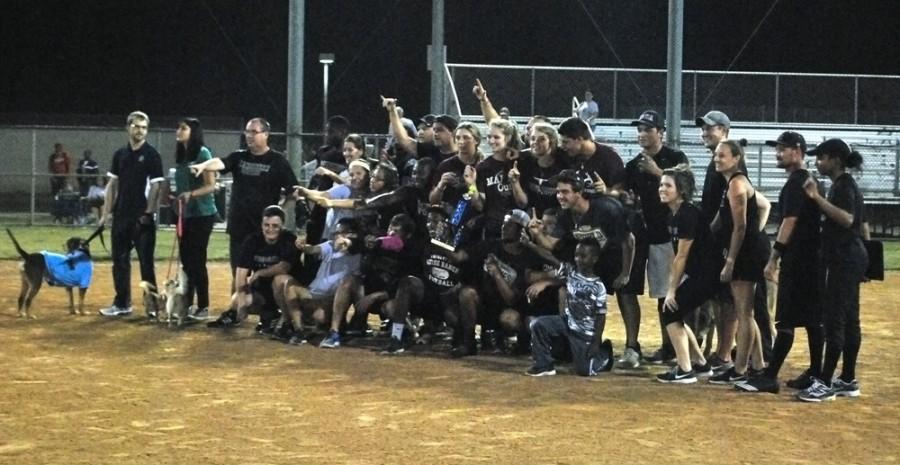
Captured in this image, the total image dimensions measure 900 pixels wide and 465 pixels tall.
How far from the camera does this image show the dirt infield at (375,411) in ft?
24.0

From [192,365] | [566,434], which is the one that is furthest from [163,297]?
[566,434]

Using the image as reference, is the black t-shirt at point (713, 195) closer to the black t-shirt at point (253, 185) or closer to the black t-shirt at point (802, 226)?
the black t-shirt at point (802, 226)

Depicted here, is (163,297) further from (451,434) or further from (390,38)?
(390,38)

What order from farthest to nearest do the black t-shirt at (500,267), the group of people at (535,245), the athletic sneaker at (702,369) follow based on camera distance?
the black t-shirt at (500,267), the athletic sneaker at (702,369), the group of people at (535,245)

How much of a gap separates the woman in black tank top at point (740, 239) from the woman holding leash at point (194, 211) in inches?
220

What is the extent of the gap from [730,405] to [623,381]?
3.85 ft

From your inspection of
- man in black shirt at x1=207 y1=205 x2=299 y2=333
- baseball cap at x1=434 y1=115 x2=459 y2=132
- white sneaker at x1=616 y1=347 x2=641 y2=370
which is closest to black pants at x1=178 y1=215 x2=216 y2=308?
man in black shirt at x1=207 y1=205 x2=299 y2=333

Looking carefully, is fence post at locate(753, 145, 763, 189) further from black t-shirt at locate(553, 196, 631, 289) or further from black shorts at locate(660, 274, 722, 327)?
black shorts at locate(660, 274, 722, 327)

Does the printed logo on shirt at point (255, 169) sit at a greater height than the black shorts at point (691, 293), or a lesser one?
greater

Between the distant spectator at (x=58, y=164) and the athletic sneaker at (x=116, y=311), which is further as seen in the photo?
the distant spectator at (x=58, y=164)

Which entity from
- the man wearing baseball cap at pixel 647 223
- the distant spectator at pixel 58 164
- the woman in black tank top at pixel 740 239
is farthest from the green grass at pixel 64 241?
the woman in black tank top at pixel 740 239

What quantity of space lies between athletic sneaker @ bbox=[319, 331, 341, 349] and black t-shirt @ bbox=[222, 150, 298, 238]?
1.82 m

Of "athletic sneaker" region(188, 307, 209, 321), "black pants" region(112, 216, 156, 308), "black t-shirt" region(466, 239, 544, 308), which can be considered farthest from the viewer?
"black pants" region(112, 216, 156, 308)

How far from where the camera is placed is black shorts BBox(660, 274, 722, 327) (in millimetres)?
9750
